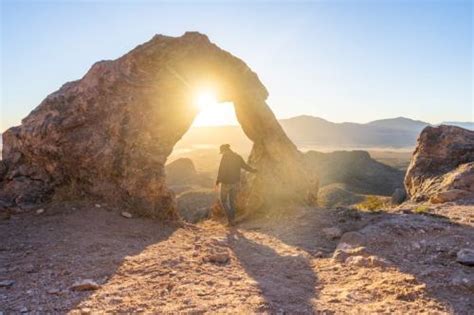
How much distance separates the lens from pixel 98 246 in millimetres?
7730

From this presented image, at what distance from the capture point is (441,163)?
638 inches

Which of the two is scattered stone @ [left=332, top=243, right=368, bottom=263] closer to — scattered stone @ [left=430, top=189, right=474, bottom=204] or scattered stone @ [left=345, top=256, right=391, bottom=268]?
scattered stone @ [left=345, top=256, right=391, bottom=268]

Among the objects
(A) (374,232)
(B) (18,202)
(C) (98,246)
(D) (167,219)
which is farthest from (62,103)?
(A) (374,232)

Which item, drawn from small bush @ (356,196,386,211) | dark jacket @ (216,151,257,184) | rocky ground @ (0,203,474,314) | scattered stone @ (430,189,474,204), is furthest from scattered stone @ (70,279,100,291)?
small bush @ (356,196,386,211)

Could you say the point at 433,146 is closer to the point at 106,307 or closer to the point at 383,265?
the point at 383,265

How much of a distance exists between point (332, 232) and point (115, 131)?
579 centimetres

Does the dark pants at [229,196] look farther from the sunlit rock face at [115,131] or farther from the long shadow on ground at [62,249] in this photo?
the long shadow on ground at [62,249]

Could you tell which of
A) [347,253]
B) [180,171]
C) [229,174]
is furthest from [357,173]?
[347,253]

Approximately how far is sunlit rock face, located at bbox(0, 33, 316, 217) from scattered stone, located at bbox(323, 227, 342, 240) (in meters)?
3.77

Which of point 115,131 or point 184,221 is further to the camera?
point 184,221

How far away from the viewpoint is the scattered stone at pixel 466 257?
277 inches

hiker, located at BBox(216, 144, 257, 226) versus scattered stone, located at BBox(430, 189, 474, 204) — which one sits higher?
hiker, located at BBox(216, 144, 257, 226)

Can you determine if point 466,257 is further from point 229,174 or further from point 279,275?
point 229,174

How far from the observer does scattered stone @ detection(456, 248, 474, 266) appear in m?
7.03
